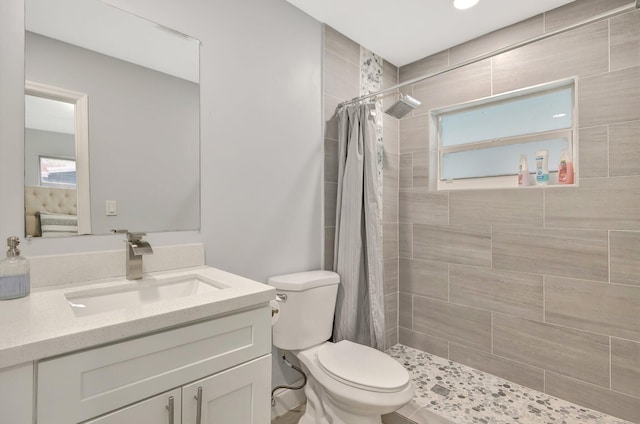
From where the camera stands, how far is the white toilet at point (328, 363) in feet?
4.62

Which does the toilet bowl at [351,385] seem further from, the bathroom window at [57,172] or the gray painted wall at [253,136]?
the bathroom window at [57,172]

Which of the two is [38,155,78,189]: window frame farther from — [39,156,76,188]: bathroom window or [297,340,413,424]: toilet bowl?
[297,340,413,424]: toilet bowl

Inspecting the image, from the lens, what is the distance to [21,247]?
112 cm

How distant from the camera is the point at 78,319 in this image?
2.71ft

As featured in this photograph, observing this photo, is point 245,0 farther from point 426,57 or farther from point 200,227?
point 426,57

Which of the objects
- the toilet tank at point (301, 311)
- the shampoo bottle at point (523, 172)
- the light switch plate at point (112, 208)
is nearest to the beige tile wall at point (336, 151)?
the toilet tank at point (301, 311)

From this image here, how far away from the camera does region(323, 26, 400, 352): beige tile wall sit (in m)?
2.16

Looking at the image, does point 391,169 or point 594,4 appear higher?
point 594,4

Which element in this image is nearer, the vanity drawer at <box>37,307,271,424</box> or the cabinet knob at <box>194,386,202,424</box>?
the vanity drawer at <box>37,307,271,424</box>

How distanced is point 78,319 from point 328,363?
1.12m

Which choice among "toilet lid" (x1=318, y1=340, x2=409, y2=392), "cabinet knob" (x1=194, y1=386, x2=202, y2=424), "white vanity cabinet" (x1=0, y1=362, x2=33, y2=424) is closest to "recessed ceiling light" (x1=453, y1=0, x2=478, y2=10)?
"toilet lid" (x1=318, y1=340, x2=409, y2=392)

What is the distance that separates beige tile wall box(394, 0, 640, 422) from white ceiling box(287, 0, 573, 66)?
0.32ft

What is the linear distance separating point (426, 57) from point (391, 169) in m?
0.91

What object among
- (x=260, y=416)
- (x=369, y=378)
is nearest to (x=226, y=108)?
(x=260, y=416)
